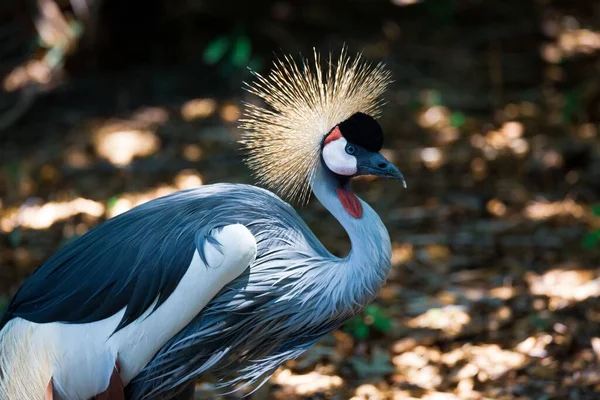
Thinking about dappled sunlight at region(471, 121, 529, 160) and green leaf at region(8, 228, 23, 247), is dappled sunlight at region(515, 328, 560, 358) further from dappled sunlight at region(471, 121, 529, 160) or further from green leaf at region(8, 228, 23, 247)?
green leaf at region(8, 228, 23, 247)

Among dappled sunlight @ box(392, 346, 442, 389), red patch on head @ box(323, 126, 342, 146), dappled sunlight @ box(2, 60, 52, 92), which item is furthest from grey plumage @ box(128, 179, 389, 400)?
dappled sunlight @ box(2, 60, 52, 92)

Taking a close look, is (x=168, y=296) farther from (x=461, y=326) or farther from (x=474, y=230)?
(x=474, y=230)

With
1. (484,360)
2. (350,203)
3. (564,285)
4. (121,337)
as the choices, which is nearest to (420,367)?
(484,360)

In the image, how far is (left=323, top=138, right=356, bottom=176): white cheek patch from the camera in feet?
7.32

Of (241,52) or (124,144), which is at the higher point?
(241,52)

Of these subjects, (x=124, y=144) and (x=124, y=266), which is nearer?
(x=124, y=266)

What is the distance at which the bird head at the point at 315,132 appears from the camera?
2.23 m

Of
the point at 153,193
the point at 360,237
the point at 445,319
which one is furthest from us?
the point at 153,193

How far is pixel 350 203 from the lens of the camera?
2258 mm

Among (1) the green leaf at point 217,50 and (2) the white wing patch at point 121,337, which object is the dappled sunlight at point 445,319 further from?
(1) the green leaf at point 217,50

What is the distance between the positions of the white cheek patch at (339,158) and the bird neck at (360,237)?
0.15 ft

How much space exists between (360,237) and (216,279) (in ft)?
1.23

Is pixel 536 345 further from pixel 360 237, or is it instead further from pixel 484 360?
pixel 360 237

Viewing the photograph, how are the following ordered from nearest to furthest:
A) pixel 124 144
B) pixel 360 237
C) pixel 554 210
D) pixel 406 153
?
pixel 360 237
pixel 554 210
pixel 406 153
pixel 124 144
